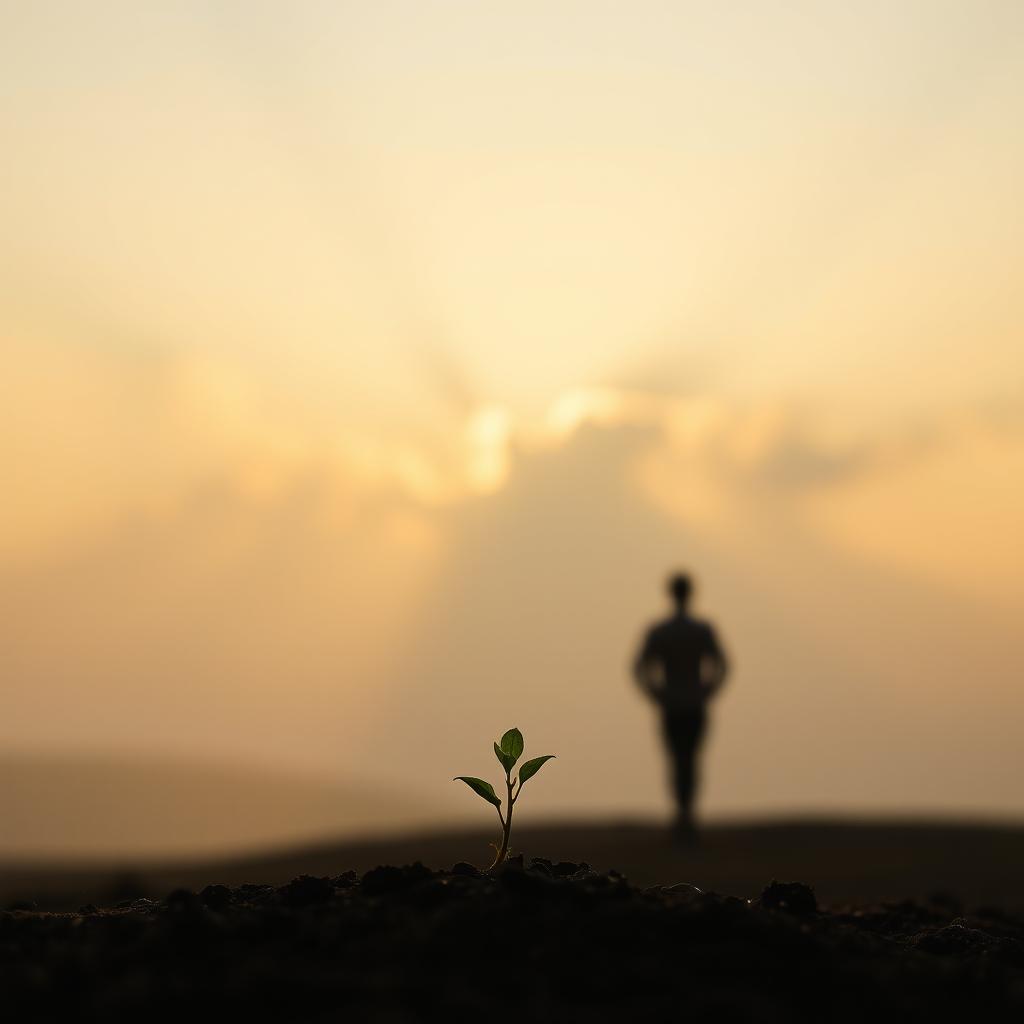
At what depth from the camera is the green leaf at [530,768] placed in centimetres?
549

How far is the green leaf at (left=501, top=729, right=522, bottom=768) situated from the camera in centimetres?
546

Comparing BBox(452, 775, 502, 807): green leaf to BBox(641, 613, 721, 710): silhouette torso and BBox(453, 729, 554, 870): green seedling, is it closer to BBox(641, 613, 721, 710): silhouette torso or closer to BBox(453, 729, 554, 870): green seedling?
BBox(453, 729, 554, 870): green seedling

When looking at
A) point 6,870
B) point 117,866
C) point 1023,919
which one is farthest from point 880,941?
point 6,870

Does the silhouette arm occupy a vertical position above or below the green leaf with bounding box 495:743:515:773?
above

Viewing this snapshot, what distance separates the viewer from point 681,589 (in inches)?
578

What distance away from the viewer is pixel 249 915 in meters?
4.70

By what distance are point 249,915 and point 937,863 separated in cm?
985

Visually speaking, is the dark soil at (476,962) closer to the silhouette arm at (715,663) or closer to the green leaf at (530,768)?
the green leaf at (530,768)

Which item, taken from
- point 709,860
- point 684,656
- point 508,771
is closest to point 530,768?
point 508,771

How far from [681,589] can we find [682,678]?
1007mm

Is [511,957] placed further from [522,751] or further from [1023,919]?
[1023,919]

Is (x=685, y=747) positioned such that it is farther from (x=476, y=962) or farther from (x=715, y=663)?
(x=476, y=962)

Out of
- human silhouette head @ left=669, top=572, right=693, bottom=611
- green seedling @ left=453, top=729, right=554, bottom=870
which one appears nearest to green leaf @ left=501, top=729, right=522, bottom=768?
green seedling @ left=453, top=729, right=554, bottom=870

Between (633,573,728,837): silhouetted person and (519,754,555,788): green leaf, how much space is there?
29.5 feet
